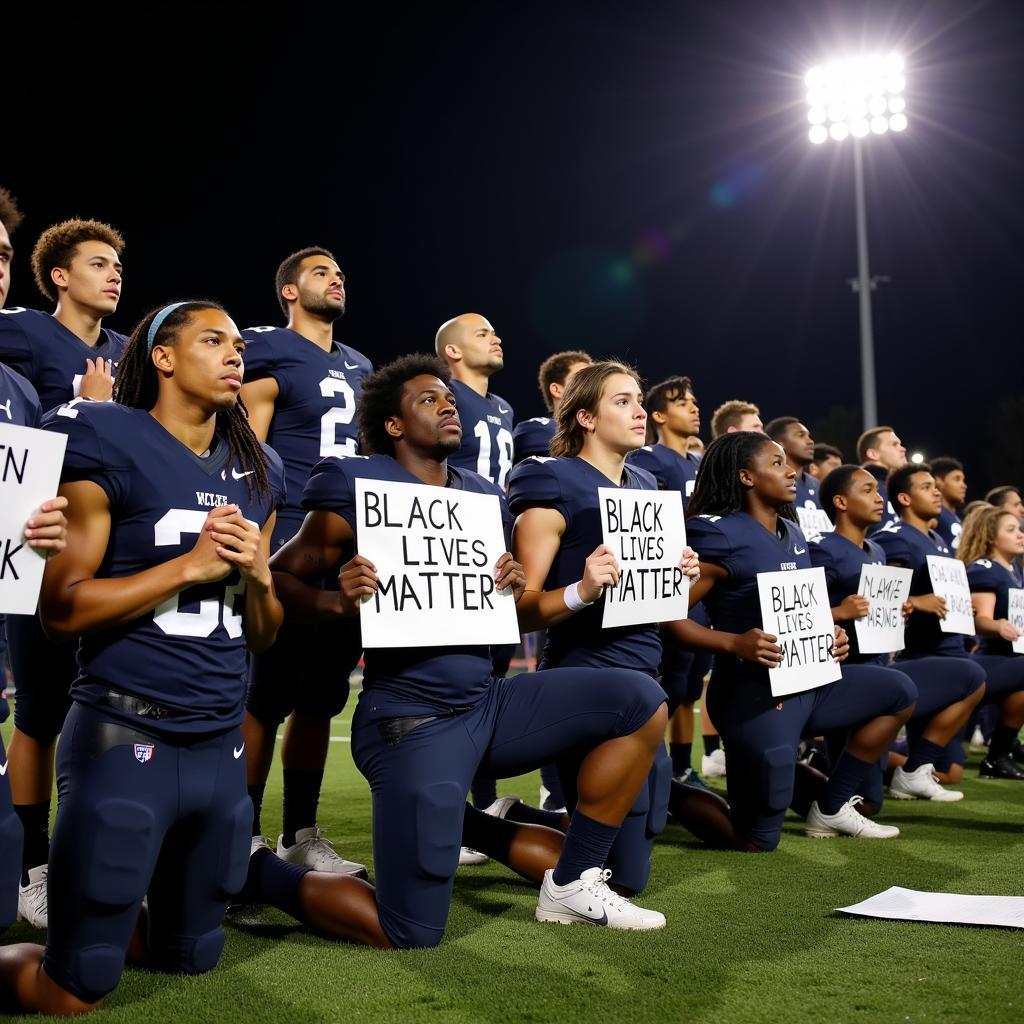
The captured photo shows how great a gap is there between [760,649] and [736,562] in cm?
44

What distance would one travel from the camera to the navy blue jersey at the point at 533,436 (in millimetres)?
5945

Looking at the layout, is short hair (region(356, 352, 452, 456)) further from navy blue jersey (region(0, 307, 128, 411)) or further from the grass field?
the grass field

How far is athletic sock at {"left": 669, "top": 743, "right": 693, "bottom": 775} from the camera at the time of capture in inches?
249

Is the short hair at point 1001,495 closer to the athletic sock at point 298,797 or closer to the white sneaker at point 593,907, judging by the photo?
the white sneaker at point 593,907

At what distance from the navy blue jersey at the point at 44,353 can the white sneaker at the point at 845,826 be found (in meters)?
3.66

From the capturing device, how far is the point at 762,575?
16.2 ft

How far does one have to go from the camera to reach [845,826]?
206 inches

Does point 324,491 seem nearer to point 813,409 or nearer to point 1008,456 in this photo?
point 1008,456

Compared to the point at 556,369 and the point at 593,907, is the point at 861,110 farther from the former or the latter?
the point at 593,907

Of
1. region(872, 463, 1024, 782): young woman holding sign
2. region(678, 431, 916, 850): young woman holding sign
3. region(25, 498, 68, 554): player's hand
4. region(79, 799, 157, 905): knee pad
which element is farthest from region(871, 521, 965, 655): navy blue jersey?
region(25, 498, 68, 554): player's hand

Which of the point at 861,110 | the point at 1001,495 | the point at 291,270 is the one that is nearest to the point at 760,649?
the point at 291,270

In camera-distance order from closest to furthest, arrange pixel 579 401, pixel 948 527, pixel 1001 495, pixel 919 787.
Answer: pixel 579 401, pixel 919 787, pixel 948 527, pixel 1001 495

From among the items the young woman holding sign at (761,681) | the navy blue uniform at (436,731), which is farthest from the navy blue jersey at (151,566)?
the young woman holding sign at (761,681)

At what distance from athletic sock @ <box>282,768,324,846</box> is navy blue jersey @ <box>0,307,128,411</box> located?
1600 millimetres
